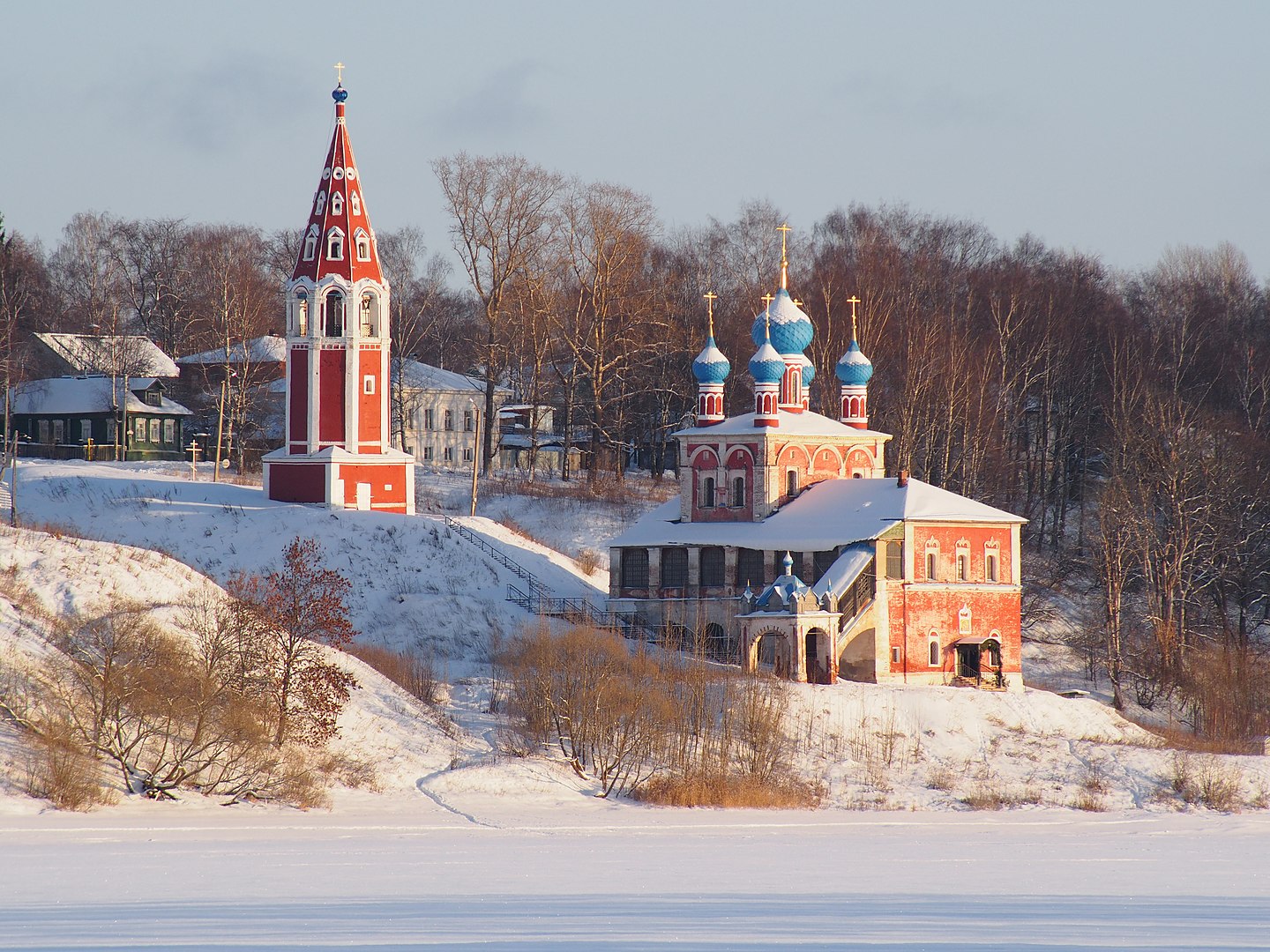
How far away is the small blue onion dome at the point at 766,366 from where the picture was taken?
148ft

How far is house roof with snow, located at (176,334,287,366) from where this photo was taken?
6712cm

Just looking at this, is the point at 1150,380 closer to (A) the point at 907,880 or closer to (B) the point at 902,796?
(B) the point at 902,796

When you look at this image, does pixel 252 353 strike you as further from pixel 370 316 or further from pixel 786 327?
pixel 786 327

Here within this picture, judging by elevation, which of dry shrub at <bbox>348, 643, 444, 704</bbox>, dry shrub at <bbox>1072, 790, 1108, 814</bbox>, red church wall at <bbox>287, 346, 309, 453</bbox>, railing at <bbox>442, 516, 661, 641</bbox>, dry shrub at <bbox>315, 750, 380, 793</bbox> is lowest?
dry shrub at <bbox>1072, 790, 1108, 814</bbox>

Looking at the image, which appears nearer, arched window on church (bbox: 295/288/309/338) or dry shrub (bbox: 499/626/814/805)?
dry shrub (bbox: 499/626/814/805)

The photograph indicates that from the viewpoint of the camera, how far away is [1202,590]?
51062mm

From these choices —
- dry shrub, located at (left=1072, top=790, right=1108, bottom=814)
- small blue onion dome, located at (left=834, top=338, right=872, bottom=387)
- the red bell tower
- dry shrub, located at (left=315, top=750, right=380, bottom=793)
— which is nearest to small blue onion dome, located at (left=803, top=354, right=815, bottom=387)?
small blue onion dome, located at (left=834, top=338, right=872, bottom=387)

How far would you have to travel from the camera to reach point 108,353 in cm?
6481

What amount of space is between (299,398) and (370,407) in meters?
1.85

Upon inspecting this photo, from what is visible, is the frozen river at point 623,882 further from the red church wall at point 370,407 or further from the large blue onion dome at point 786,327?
the red church wall at point 370,407

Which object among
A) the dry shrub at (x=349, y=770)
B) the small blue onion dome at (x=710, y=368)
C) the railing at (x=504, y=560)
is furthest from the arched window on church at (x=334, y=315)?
the dry shrub at (x=349, y=770)

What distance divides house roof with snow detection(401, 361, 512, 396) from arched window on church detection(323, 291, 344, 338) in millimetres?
23554

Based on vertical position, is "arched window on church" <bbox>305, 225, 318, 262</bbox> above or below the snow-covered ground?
above

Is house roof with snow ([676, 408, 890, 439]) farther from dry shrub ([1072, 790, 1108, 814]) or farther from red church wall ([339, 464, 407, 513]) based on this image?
dry shrub ([1072, 790, 1108, 814])
